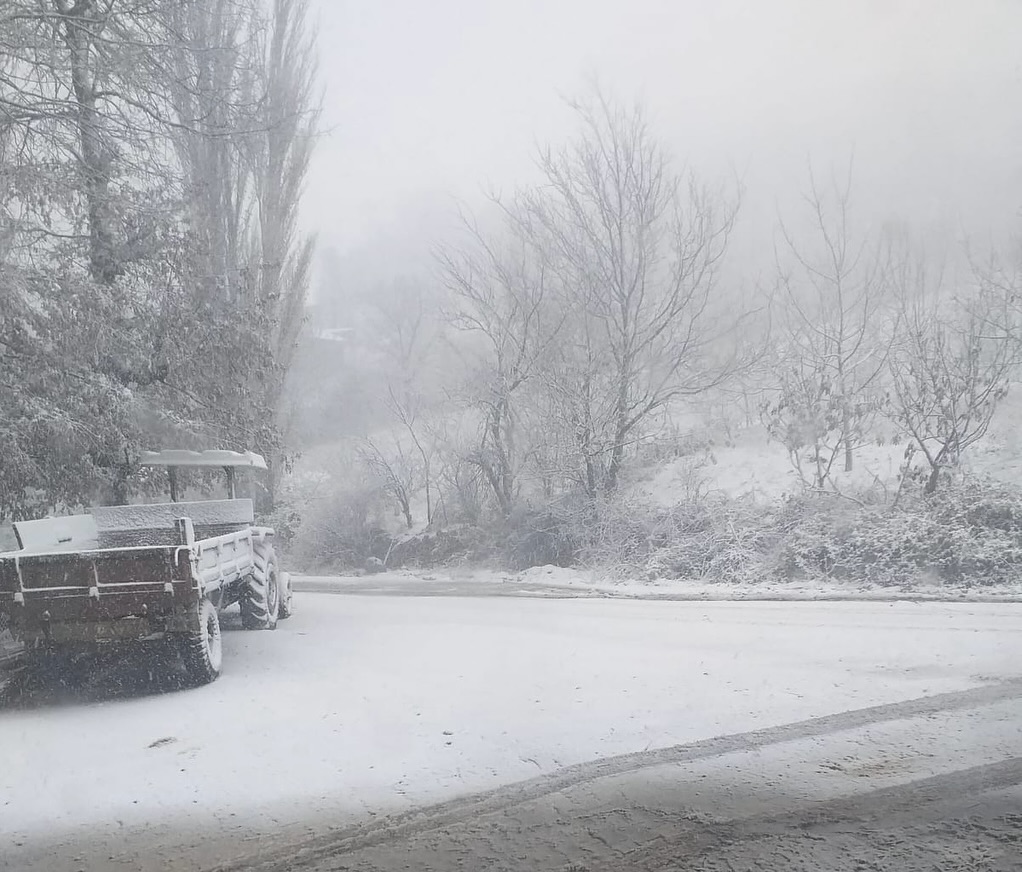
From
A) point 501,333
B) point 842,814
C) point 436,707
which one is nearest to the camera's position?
point 842,814

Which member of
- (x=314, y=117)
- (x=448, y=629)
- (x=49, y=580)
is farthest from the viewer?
(x=314, y=117)

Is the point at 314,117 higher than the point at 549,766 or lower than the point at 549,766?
higher

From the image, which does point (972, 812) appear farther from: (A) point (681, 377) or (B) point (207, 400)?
(A) point (681, 377)

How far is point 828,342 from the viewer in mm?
15992

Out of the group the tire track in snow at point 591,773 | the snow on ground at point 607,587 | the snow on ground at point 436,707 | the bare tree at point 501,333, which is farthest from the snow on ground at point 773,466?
the tire track in snow at point 591,773

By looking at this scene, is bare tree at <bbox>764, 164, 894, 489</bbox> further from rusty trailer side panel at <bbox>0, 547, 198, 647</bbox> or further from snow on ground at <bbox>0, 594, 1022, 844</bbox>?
rusty trailer side panel at <bbox>0, 547, 198, 647</bbox>

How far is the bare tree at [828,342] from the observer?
1442 cm

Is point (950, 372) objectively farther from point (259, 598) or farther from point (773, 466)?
point (259, 598)

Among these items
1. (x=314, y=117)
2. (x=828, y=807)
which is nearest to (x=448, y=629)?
(x=828, y=807)

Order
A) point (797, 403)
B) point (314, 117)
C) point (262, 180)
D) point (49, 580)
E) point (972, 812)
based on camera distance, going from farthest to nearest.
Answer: point (797, 403), point (262, 180), point (314, 117), point (49, 580), point (972, 812)

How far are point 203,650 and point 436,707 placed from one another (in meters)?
1.97

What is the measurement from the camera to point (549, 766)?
4258 mm

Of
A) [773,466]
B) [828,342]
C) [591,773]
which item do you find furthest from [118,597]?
[828,342]

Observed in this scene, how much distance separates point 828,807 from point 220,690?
172 inches
